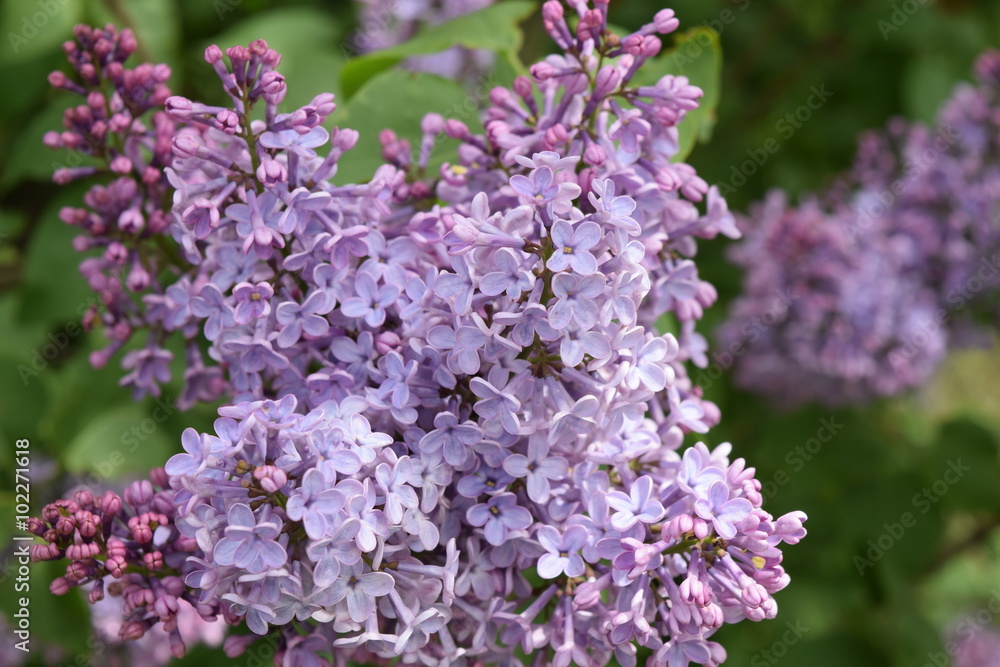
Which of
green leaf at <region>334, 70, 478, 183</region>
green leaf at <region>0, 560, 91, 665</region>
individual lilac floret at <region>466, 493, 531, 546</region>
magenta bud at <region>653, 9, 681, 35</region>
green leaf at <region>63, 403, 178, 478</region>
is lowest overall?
green leaf at <region>0, 560, 91, 665</region>

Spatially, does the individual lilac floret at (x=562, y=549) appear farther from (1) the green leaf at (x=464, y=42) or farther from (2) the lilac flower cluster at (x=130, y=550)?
(1) the green leaf at (x=464, y=42)

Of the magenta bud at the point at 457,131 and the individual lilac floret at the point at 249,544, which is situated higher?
the magenta bud at the point at 457,131

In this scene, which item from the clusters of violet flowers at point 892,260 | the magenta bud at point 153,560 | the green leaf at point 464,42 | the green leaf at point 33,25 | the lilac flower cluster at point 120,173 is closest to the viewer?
the magenta bud at point 153,560

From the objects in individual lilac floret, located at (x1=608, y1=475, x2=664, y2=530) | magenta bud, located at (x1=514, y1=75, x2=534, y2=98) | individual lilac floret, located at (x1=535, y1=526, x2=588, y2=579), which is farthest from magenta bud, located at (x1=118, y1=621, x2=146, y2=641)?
magenta bud, located at (x1=514, y1=75, x2=534, y2=98)

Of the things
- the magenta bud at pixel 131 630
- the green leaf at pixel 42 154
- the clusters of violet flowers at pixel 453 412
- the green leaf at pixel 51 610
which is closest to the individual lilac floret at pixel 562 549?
the clusters of violet flowers at pixel 453 412

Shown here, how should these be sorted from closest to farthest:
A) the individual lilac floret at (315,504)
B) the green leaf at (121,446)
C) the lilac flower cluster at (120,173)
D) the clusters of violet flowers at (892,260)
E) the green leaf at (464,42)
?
1. the individual lilac floret at (315,504)
2. the lilac flower cluster at (120,173)
3. the green leaf at (464,42)
4. the green leaf at (121,446)
5. the clusters of violet flowers at (892,260)

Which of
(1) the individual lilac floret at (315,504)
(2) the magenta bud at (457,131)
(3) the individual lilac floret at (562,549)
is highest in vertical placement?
(2) the magenta bud at (457,131)

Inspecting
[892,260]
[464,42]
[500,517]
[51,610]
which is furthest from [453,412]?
[892,260]

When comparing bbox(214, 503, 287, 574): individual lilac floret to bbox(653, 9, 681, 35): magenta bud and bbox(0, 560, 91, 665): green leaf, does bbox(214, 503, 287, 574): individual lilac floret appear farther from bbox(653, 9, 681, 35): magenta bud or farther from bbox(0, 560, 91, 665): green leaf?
bbox(0, 560, 91, 665): green leaf

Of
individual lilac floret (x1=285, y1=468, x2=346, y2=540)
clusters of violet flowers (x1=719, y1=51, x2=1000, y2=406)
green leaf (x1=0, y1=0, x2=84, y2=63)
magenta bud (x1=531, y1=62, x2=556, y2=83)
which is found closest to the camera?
individual lilac floret (x1=285, y1=468, x2=346, y2=540)
